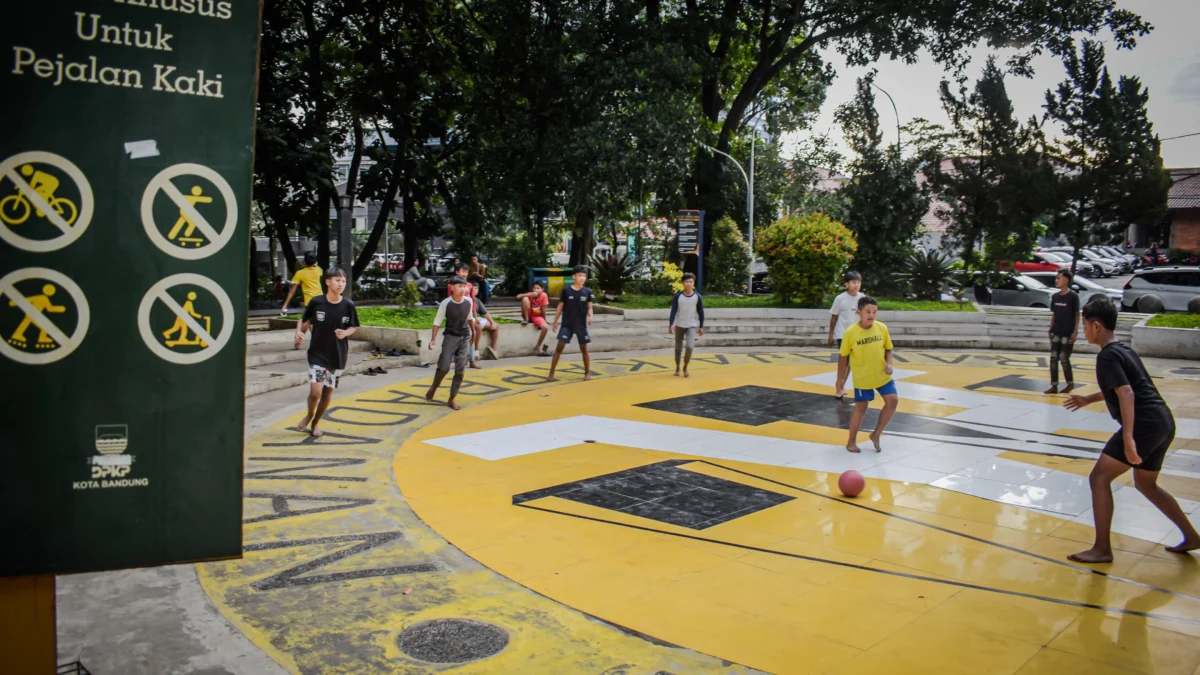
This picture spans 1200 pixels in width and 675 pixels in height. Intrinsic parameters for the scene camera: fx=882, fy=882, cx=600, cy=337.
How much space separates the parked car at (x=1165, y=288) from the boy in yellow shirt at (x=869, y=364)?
21.0 m

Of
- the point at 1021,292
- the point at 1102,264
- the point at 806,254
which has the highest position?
the point at 1102,264

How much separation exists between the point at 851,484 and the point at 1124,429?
A: 7.78 ft

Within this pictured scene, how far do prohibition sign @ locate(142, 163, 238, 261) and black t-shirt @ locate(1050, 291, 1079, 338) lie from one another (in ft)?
41.4

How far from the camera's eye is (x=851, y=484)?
7.73 meters

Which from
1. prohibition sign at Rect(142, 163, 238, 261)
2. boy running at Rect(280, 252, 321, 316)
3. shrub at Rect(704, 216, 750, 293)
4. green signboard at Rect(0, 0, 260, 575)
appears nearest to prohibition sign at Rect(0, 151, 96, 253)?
green signboard at Rect(0, 0, 260, 575)

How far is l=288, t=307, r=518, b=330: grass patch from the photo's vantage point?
57.8 ft

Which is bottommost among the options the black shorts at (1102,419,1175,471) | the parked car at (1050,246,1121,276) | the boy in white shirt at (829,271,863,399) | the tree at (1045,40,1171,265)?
the black shorts at (1102,419,1175,471)

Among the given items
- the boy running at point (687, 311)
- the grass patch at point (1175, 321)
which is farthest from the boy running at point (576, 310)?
the grass patch at point (1175, 321)

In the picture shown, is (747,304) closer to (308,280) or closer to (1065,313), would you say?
(1065,313)

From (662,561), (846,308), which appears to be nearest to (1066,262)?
(846,308)

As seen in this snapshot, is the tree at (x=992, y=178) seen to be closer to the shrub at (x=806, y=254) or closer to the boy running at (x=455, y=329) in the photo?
the shrub at (x=806, y=254)

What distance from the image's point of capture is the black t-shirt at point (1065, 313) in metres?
12.9

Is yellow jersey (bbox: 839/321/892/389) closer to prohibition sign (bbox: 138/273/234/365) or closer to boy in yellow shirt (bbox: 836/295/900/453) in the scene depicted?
boy in yellow shirt (bbox: 836/295/900/453)

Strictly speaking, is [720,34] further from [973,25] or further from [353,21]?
[353,21]
